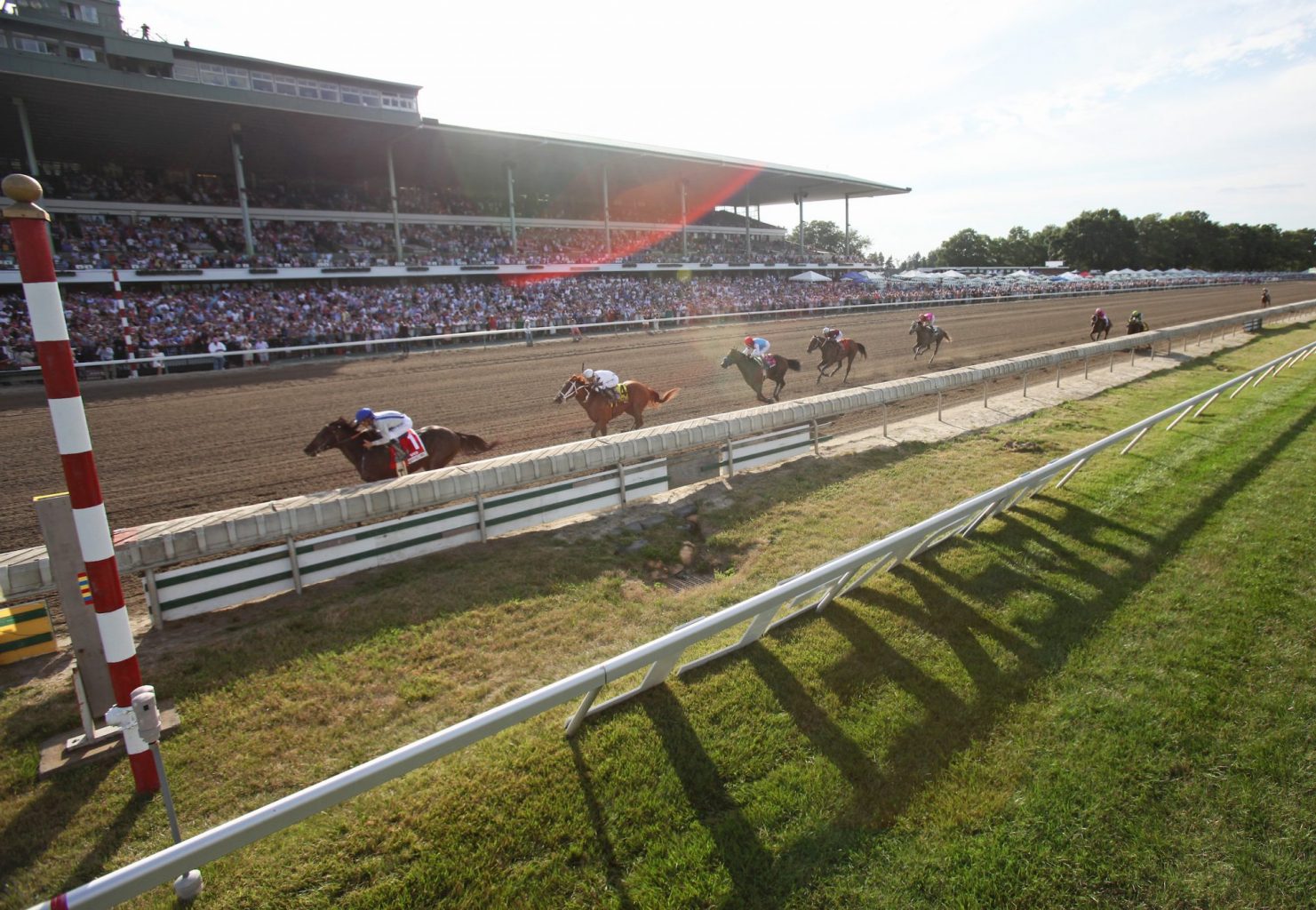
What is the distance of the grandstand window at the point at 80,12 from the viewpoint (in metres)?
31.1

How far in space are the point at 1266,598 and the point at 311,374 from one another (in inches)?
802

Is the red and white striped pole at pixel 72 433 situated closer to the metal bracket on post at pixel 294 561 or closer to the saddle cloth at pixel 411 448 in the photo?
the metal bracket on post at pixel 294 561

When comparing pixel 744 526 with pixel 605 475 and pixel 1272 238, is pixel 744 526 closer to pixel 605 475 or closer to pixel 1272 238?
pixel 605 475

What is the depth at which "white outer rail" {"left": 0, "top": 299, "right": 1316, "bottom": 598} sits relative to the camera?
15.6 ft

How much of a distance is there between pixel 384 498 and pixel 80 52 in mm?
37098

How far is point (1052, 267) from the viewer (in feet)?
297

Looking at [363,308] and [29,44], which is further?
[29,44]

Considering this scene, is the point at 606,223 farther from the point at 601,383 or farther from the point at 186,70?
the point at 601,383

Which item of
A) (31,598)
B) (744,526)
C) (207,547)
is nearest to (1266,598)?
(744,526)

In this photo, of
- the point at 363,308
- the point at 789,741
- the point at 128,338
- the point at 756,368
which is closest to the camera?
the point at 789,741

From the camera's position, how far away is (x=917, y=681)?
3760 millimetres

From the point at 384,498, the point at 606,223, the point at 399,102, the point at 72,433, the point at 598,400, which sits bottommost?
the point at 384,498

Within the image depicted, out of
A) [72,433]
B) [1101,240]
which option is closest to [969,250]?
[1101,240]

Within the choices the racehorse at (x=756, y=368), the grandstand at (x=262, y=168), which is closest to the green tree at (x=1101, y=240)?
the grandstand at (x=262, y=168)
